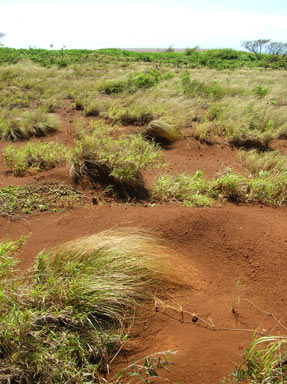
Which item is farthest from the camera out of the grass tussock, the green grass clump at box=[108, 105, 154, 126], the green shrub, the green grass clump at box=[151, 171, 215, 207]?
the green shrub

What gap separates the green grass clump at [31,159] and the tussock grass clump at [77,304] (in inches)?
104

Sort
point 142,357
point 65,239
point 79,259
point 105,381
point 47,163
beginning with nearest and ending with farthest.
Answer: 1. point 105,381
2. point 142,357
3. point 79,259
4. point 65,239
5. point 47,163

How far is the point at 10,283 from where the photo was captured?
233 cm

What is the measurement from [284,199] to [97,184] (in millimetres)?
2741

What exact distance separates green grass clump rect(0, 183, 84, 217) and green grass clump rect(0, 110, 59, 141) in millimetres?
3216

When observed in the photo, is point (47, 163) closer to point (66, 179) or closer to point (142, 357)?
point (66, 179)

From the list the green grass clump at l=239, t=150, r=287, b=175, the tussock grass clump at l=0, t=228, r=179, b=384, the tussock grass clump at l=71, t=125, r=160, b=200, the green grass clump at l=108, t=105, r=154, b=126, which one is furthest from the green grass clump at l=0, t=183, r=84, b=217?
the green grass clump at l=108, t=105, r=154, b=126

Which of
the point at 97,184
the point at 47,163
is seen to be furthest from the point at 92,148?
the point at 47,163

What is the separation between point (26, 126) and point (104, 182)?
11.6ft

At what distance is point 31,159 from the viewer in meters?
5.41

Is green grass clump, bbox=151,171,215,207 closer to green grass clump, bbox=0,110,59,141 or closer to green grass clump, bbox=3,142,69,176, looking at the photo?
green grass clump, bbox=3,142,69,176

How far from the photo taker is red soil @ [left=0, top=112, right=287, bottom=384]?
2.19 m

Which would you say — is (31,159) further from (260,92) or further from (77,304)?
(260,92)

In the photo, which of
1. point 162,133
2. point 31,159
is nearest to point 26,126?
point 31,159
